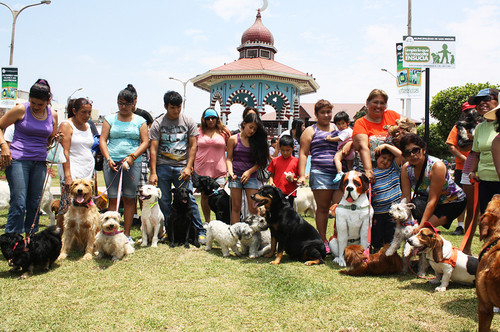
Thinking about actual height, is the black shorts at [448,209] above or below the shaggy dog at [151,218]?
above

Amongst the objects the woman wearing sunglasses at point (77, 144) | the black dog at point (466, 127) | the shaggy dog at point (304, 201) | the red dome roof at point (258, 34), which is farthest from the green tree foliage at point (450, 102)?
the woman wearing sunglasses at point (77, 144)

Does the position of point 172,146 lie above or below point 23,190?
above

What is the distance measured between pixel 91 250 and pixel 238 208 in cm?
206

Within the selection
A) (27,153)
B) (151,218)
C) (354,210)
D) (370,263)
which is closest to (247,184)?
(151,218)

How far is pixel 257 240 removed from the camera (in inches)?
197

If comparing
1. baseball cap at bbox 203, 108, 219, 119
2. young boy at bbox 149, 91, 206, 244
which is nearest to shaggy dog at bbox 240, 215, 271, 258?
young boy at bbox 149, 91, 206, 244

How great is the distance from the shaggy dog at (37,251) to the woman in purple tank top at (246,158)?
2354 millimetres

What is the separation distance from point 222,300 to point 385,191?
2445mm

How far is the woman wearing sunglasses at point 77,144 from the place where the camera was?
493 centimetres

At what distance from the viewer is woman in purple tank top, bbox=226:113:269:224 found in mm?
5379

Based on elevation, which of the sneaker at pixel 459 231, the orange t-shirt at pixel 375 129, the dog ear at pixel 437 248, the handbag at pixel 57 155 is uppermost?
the orange t-shirt at pixel 375 129

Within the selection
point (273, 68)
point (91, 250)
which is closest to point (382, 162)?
point (91, 250)

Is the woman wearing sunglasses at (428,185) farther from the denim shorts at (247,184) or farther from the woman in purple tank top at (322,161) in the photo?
the denim shorts at (247,184)

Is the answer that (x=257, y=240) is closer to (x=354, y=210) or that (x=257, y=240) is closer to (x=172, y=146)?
(x=354, y=210)
